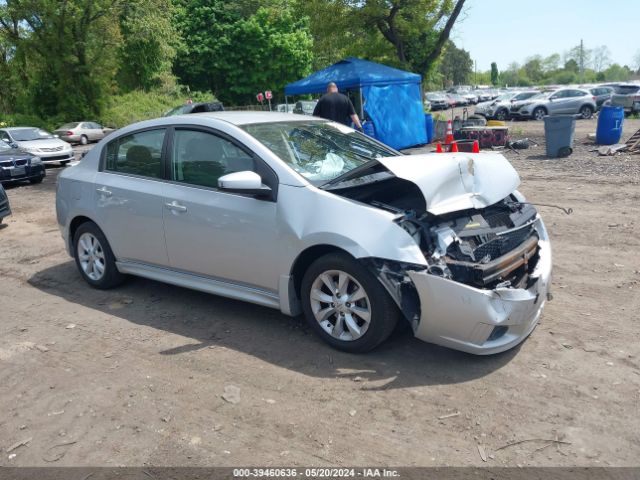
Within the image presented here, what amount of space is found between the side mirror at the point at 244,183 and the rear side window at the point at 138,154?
1.13 meters

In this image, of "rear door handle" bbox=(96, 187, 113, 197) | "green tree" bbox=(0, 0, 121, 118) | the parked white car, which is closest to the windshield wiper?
"rear door handle" bbox=(96, 187, 113, 197)

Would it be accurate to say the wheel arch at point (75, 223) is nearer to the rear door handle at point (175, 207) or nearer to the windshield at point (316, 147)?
the rear door handle at point (175, 207)

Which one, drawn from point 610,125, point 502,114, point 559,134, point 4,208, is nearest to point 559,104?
point 502,114

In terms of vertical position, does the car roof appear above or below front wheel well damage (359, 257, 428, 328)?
above

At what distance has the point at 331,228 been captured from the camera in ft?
12.8

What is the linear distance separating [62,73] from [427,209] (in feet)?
115

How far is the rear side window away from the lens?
5073 mm

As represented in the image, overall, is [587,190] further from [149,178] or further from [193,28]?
[193,28]

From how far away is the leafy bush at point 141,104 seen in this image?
35.7 m

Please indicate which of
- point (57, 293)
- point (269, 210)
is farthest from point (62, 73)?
point (269, 210)

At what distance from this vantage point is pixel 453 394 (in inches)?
138

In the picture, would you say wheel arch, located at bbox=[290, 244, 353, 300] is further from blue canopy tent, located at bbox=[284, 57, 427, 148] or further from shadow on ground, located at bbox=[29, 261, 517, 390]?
blue canopy tent, located at bbox=[284, 57, 427, 148]

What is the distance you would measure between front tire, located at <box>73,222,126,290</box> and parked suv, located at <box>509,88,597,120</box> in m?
27.3

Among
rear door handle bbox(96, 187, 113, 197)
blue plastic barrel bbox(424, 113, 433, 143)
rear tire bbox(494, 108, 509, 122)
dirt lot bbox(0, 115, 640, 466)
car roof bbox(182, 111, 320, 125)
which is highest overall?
rear tire bbox(494, 108, 509, 122)
